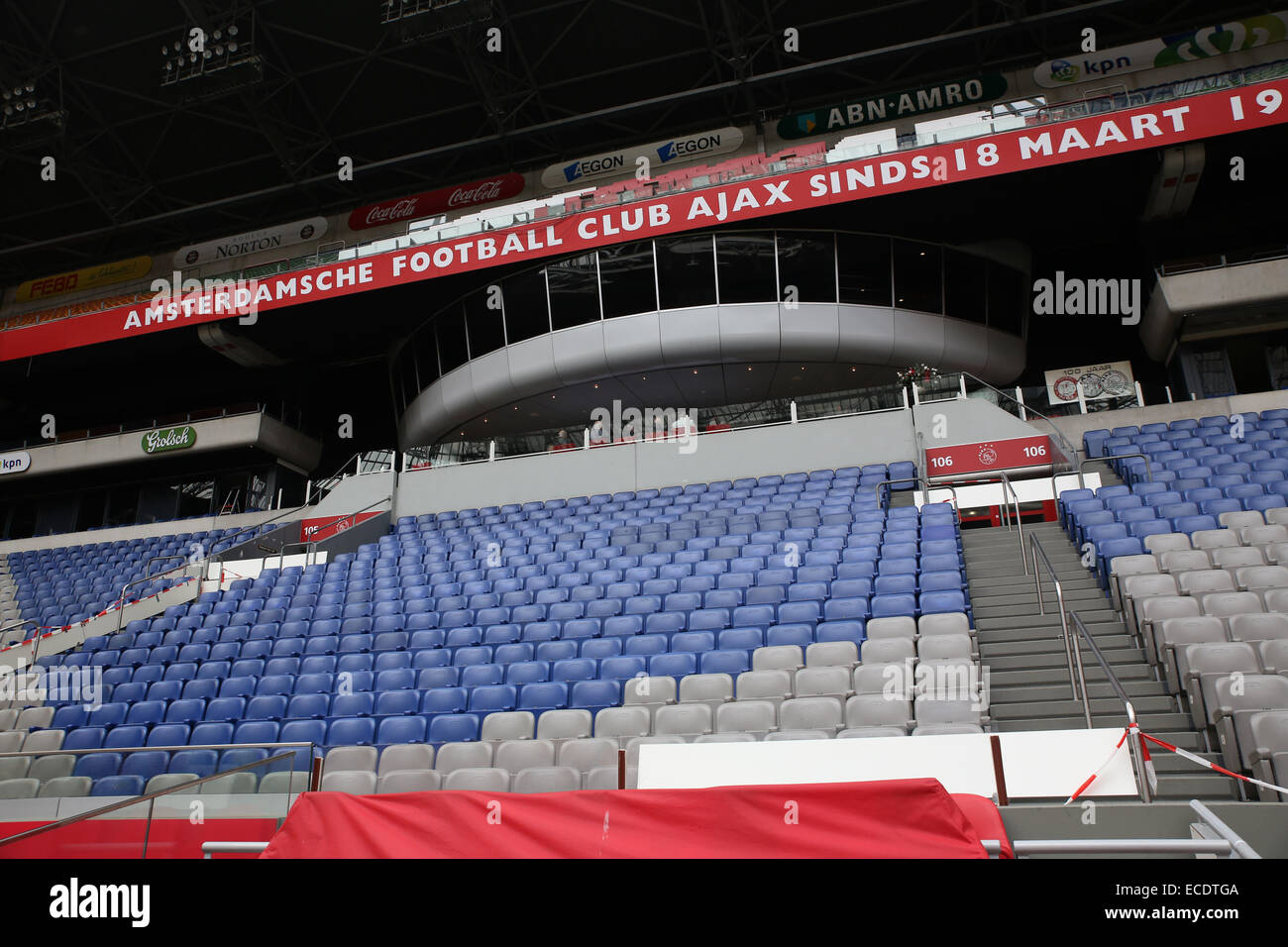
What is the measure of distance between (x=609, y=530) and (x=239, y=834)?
8007mm

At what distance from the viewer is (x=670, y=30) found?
734 inches

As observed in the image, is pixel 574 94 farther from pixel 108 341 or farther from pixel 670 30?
pixel 108 341

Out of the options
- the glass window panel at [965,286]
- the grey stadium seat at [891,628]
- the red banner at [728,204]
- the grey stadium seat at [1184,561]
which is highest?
the red banner at [728,204]

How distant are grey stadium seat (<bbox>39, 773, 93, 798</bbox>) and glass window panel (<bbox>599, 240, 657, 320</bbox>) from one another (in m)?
13.1

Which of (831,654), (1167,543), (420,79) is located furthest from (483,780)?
(420,79)

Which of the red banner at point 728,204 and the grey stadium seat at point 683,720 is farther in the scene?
the red banner at point 728,204

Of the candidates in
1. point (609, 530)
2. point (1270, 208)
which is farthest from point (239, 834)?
point (1270, 208)

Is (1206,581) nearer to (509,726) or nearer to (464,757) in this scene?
(509,726)

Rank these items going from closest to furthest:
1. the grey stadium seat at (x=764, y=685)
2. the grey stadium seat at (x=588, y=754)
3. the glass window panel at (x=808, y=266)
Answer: the grey stadium seat at (x=588, y=754) < the grey stadium seat at (x=764, y=685) < the glass window panel at (x=808, y=266)

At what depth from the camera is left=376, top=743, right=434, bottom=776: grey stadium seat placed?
248 inches

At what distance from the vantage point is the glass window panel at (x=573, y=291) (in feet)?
57.9

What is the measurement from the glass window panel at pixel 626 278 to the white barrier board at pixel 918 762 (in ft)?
44.2

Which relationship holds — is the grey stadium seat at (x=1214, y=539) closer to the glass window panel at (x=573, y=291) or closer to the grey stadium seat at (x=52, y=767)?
the grey stadium seat at (x=52, y=767)

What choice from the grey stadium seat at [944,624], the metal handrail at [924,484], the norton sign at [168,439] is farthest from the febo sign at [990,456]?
the norton sign at [168,439]
